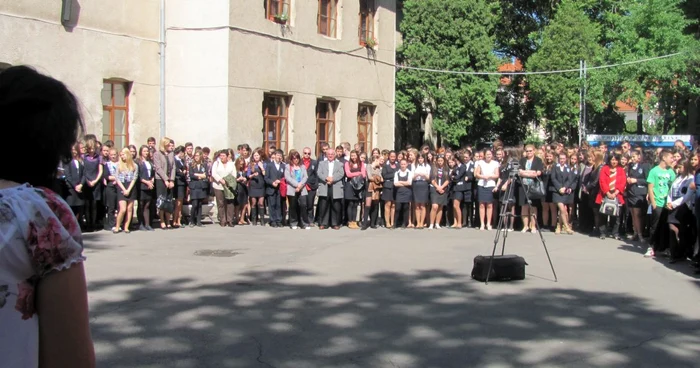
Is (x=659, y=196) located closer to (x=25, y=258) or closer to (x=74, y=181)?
(x=74, y=181)

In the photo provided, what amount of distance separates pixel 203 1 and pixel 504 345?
15.5 m

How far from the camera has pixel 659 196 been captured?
41.9ft

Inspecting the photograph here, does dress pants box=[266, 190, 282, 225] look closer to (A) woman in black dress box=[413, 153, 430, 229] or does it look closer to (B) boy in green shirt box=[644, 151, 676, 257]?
(A) woman in black dress box=[413, 153, 430, 229]

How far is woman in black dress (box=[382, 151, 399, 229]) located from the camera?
17.4 m

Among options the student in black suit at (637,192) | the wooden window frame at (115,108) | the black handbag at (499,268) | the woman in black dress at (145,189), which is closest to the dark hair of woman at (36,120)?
the black handbag at (499,268)

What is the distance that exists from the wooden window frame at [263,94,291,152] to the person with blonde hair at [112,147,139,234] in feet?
22.1

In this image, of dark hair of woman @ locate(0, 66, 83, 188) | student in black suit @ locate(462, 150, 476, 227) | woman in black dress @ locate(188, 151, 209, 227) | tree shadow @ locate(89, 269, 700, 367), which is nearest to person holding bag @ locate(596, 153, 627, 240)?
student in black suit @ locate(462, 150, 476, 227)

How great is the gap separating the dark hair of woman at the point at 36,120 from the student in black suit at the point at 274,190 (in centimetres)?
1484

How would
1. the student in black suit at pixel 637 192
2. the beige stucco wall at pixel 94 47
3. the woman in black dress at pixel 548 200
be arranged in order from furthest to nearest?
the woman in black dress at pixel 548 200 → the beige stucco wall at pixel 94 47 → the student in black suit at pixel 637 192

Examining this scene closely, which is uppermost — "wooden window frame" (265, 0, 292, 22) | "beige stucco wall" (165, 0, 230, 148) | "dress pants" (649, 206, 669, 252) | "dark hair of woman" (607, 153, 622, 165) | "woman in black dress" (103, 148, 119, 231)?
"wooden window frame" (265, 0, 292, 22)

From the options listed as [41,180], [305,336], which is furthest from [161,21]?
[41,180]

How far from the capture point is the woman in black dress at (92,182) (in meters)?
14.8

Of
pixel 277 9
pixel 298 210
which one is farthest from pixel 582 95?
pixel 298 210

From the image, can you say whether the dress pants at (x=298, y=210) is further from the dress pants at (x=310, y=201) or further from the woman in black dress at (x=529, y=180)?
the woman in black dress at (x=529, y=180)
